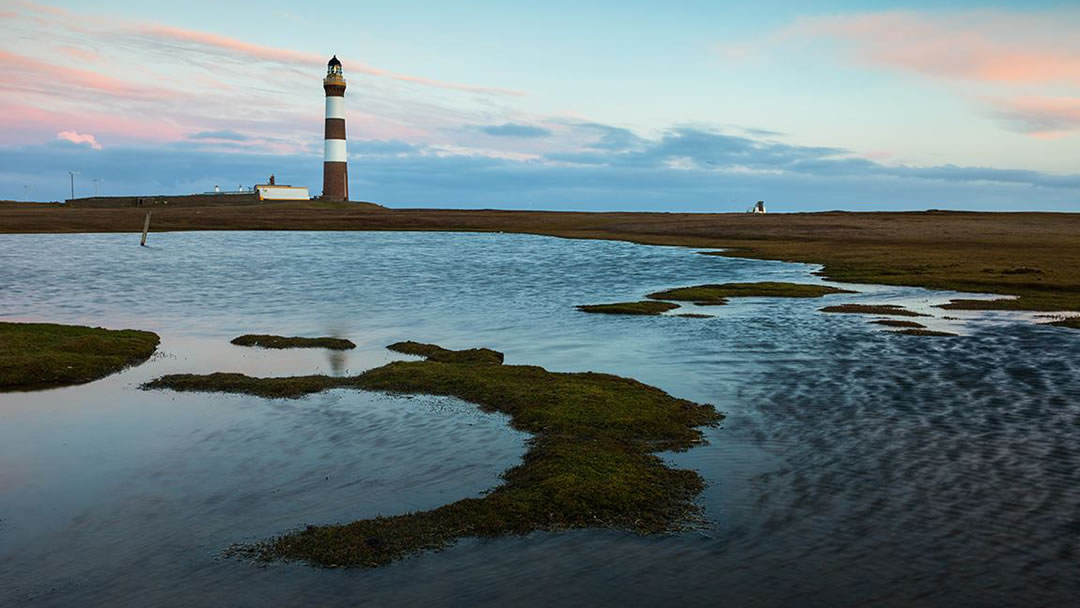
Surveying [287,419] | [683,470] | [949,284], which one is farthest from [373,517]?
[949,284]

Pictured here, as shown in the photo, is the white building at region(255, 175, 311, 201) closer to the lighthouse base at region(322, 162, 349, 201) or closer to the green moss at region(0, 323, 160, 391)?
the lighthouse base at region(322, 162, 349, 201)

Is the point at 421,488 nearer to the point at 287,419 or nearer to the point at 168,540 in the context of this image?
the point at 168,540

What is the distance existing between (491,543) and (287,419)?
8551 millimetres

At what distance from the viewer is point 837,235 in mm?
91875

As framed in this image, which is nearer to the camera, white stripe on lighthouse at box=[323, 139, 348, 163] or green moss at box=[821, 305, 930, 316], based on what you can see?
green moss at box=[821, 305, 930, 316]

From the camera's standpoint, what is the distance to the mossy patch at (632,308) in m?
38.1

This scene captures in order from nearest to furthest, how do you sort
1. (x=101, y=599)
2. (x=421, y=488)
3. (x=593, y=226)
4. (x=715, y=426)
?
(x=101, y=599) < (x=421, y=488) < (x=715, y=426) < (x=593, y=226)

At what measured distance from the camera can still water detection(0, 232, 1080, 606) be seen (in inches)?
439

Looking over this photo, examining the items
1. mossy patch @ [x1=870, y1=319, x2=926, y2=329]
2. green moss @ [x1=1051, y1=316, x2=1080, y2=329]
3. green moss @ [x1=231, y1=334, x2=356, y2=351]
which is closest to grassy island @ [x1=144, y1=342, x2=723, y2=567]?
green moss @ [x1=231, y1=334, x2=356, y2=351]

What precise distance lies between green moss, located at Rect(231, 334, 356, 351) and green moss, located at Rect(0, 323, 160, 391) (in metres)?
2.99

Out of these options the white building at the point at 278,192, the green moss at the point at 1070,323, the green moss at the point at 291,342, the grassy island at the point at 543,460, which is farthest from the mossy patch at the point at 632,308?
the white building at the point at 278,192

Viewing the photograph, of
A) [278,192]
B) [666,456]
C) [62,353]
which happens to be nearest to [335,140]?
[278,192]

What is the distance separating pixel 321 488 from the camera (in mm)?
14758

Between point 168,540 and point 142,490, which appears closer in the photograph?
point 168,540
